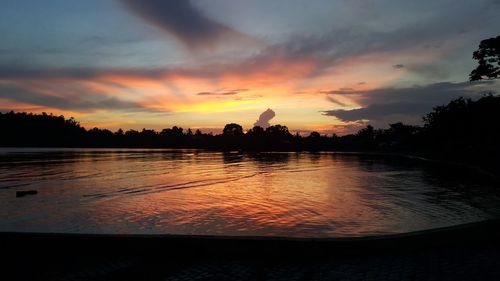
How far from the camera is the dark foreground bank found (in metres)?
7.46

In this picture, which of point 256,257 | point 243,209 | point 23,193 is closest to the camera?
point 256,257

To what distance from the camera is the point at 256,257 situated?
8320 mm

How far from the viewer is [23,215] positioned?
63.6 ft

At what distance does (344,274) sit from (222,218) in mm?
11464

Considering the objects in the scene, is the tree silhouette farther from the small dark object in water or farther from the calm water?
the small dark object in water

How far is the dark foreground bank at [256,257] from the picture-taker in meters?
7.46

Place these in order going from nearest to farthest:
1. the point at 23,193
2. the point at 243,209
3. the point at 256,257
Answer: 1. the point at 256,257
2. the point at 243,209
3. the point at 23,193

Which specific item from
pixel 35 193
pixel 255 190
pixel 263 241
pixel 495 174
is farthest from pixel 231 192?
pixel 495 174

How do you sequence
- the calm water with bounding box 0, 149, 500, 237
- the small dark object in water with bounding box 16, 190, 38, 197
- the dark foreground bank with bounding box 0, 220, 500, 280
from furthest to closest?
the small dark object in water with bounding box 16, 190, 38, 197, the calm water with bounding box 0, 149, 500, 237, the dark foreground bank with bounding box 0, 220, 500, 280

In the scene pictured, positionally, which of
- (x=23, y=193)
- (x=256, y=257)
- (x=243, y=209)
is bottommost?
(x=243, y=209)

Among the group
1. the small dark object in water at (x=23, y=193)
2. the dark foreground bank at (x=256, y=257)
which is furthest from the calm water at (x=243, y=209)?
the dark foreground bank at (x=256, y=257)

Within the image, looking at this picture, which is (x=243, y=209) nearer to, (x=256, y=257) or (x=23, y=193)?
(x=256, y=257)

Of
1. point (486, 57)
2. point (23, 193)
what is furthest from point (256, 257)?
point (486, 57)

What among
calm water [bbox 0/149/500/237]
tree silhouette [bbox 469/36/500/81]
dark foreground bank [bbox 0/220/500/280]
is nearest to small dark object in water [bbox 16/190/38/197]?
calm water [bbox 0/149/500/237]
